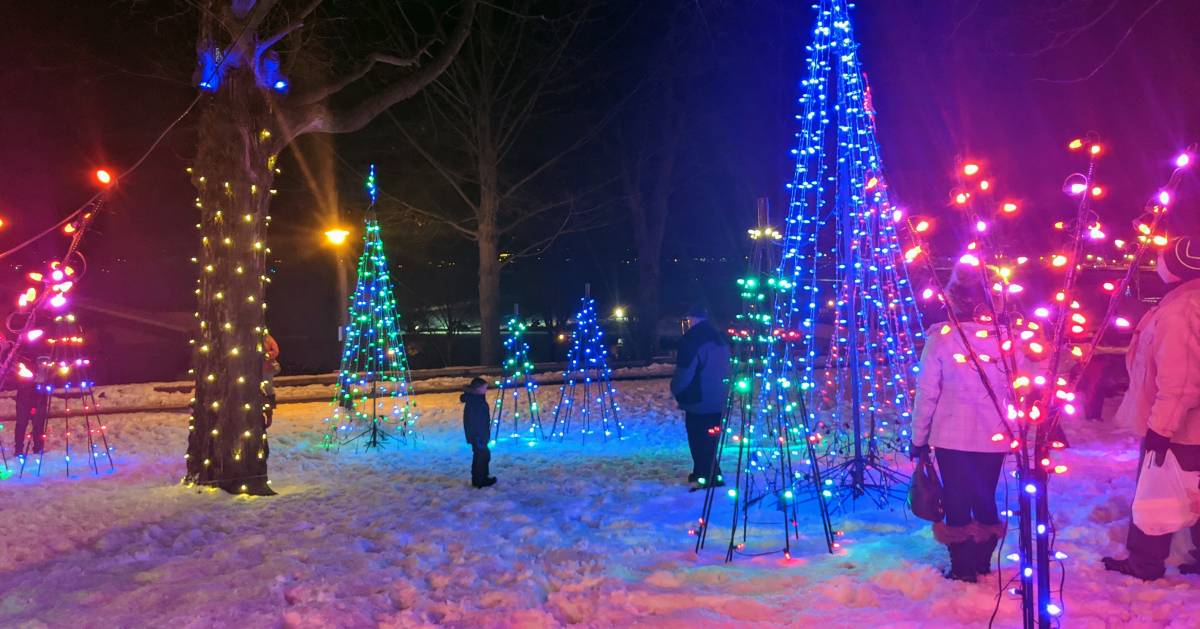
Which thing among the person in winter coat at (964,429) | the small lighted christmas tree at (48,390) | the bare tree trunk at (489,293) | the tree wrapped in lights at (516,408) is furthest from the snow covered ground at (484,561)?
the bare tree trunk at (489,293)

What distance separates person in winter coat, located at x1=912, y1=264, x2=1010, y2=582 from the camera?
432cm

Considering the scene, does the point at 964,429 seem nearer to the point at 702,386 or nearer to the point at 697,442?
the point at 702,386

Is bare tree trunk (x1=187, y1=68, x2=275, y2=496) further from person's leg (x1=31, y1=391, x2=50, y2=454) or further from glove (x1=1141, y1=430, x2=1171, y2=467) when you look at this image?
glove (x1=1141, y1=430, x2=1171, y2=467)

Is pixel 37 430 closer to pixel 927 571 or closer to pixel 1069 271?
pixel 927 571

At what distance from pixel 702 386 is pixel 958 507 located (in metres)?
3.24

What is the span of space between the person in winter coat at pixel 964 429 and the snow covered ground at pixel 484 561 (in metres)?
0.28

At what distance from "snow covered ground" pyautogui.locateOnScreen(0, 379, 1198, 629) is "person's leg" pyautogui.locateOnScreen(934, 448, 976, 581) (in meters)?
0.17

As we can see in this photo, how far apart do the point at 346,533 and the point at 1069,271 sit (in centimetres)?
508

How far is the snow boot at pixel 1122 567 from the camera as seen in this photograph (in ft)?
14.6

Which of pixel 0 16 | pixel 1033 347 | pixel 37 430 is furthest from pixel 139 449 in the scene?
pixel 1033 347

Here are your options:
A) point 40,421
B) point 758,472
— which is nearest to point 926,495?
point 758,472

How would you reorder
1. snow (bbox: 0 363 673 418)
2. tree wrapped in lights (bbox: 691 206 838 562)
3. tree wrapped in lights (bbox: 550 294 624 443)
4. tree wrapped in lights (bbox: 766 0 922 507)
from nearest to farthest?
1. tree wrapped in lights (bbox: 691 206 838 562)
2. tree wrapped in lights (bbox: 766 0 922 507)
3. tree wrapped in lights (bbox: 550 294 624 443)
4. snow (bbox: 0 363 673 418)

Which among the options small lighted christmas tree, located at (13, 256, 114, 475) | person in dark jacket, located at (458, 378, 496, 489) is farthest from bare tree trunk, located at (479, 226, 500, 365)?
person in dark jacket, located at (458, 378, 496, 489)

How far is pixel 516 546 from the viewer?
566 cm
